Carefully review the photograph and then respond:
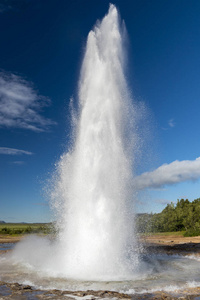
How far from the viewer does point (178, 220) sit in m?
77.1

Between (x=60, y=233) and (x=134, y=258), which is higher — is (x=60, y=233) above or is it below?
above

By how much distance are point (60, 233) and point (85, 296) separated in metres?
8.89

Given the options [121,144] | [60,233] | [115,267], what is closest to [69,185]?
[60,233]

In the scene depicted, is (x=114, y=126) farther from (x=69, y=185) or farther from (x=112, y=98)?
(x=69, y=185)

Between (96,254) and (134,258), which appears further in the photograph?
(134,258)

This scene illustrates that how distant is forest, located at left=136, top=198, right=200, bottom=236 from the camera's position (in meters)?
69.4

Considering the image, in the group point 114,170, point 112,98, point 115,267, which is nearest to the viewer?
point 115,267

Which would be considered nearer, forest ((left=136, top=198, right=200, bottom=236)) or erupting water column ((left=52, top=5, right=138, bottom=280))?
erupting water column ((left=52, top=5, right=138, bottom=280))

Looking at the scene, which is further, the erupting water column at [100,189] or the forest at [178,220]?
the forest at [178,220]

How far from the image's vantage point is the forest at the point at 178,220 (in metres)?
69.4

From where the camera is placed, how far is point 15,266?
20938 millimetres

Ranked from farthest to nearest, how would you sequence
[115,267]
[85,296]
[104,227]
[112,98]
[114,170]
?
[112,98], [114,170], [104,227], [115,267], [85,296]

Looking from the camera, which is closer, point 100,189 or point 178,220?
point 100,189

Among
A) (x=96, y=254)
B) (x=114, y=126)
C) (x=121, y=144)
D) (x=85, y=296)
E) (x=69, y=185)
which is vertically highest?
(x=114, y=126)
